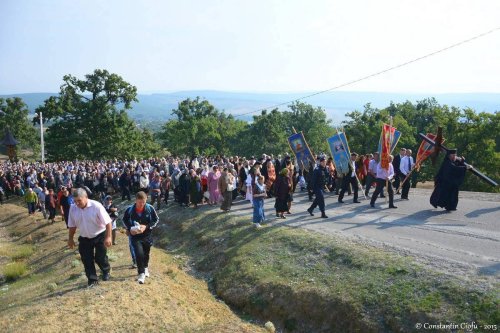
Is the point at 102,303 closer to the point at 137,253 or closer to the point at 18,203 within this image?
the point at 137,253

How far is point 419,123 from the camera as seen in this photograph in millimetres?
56500

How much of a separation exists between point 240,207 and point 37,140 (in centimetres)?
6061

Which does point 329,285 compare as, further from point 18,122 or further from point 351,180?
point 18,122

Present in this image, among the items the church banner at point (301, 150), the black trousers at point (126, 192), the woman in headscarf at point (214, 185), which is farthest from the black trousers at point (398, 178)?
the black trousers at point (126, 192)

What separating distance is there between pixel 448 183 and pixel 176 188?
12090mm

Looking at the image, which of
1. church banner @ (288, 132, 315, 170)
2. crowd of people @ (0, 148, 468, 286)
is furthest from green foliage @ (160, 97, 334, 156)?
church banner @ (288, 132, 315, 170)

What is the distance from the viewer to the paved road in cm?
961

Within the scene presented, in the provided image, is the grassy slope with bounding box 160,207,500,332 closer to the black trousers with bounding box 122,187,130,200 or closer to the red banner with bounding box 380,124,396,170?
the red banner with bounding box 380,124,396,170

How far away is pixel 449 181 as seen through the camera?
44.2 ft

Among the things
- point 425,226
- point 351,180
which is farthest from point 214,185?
point 425,226

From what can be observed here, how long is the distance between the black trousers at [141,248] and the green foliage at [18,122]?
Result: 6537 cm

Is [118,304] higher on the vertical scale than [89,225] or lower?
lower

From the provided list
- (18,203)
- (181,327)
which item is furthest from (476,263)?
(18,203)

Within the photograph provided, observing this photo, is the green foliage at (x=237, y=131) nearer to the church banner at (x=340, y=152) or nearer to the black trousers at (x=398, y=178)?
the black trousers at (x=398, y=178)
